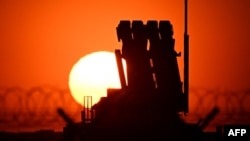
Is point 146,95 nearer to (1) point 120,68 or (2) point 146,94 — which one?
(2) point 146,94

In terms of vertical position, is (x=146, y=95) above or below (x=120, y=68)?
below

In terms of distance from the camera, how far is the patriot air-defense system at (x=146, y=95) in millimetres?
20312

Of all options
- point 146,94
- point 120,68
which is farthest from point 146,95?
point 120,68

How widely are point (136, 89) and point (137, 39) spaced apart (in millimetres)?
1948

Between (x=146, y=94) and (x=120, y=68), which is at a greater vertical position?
(x=120, y=68)

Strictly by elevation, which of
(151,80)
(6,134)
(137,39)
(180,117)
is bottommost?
(6,134)

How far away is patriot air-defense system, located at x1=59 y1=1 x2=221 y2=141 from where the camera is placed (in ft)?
66.6

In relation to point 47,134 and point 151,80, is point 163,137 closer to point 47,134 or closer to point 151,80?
point 151,80

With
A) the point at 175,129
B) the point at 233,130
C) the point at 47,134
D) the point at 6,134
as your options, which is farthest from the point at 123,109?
the point at 6,134

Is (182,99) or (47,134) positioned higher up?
(182,99)

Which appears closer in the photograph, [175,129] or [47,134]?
[175,129]

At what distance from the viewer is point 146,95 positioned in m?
20.4

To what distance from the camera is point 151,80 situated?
2041 centimetres

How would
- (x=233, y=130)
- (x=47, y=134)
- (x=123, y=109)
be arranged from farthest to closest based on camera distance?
(x=47, y=134), (x=123, y=109), (x=233, y=130)
